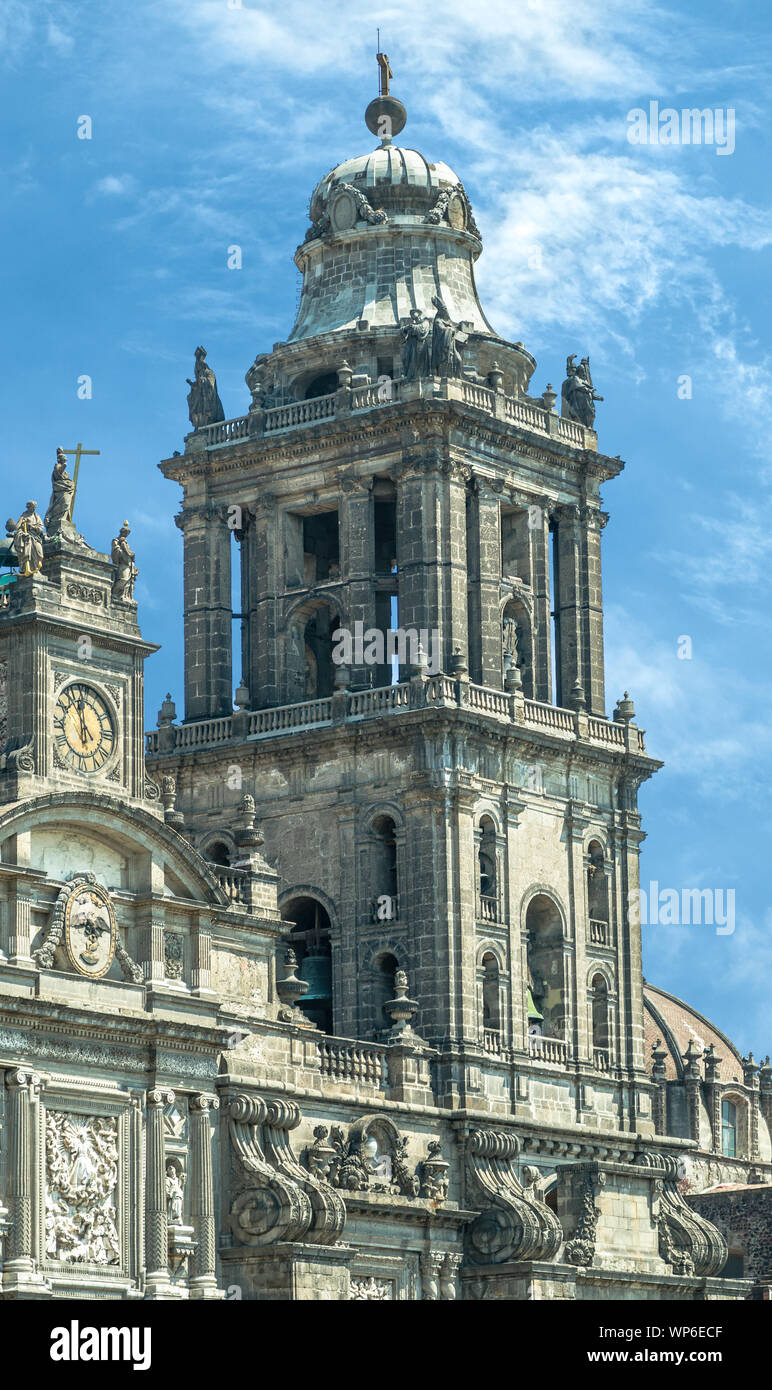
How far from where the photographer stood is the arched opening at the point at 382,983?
8312 cm

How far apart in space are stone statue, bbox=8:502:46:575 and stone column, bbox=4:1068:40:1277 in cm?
1025

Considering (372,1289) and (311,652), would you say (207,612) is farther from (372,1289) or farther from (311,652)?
(372,1289)

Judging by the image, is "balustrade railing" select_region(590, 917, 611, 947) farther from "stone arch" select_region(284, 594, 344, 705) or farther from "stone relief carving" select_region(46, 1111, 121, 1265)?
"stone relief carving" select_region(46, 1111, 121, 1265)

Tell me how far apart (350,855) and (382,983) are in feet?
10.3

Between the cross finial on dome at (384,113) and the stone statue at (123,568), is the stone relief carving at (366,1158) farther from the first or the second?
the cross finial on dome at (384,113)

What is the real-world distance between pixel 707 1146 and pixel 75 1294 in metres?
57.2

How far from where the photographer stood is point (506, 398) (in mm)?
87625

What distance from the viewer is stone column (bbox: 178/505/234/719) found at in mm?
89000

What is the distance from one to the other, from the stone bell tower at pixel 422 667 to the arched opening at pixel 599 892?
0.18ft

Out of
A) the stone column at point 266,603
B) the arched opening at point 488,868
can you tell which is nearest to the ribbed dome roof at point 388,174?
the stone column at point 266,603

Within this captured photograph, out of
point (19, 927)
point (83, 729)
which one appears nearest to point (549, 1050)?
point (83, 729)

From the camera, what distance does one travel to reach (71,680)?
6975cm

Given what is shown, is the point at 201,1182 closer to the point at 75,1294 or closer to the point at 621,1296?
the point at 75,1294

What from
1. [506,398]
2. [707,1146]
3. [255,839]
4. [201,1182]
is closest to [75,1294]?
[201,1182]
